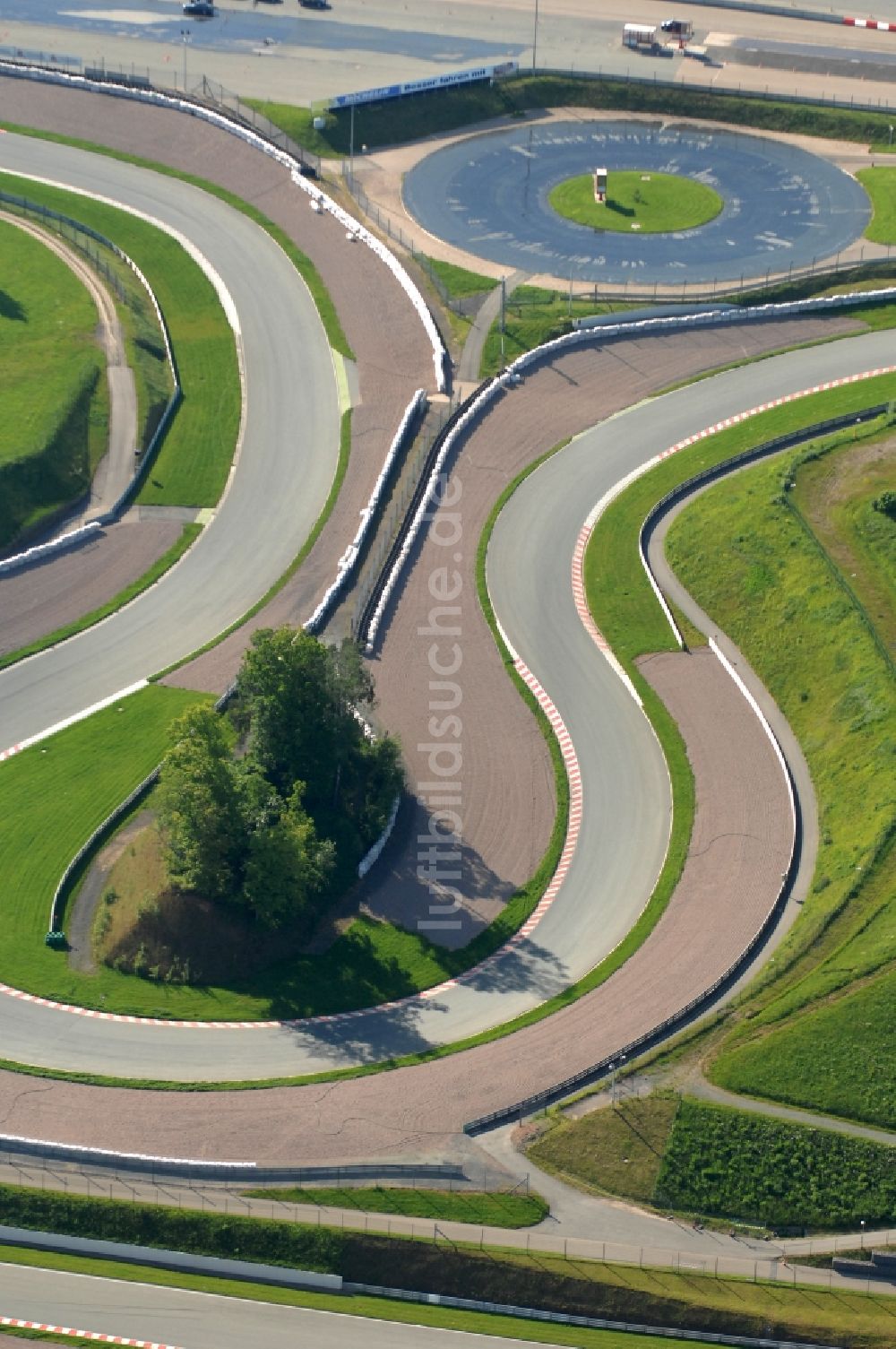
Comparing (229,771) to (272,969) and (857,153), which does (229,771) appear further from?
(857,153)

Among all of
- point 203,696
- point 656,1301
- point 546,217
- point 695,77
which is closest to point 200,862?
point 203,696

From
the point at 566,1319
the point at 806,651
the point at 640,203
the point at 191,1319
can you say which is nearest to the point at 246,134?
the point at 640,203

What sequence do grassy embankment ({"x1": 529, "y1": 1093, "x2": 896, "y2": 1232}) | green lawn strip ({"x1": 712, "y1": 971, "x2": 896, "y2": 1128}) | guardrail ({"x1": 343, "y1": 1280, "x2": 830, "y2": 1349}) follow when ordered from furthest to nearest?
1. green lawn strip ({"x1": 712, "y1": 971, "x2": 896, "y2": 1128})
2. grassy embankment ({"x1": 529, "y1": 1093, "x2": 896, "y2": 1232})
3. guardrail ({"x1": 343, "y1": 1280, "x2": 830, "y2": 1349})

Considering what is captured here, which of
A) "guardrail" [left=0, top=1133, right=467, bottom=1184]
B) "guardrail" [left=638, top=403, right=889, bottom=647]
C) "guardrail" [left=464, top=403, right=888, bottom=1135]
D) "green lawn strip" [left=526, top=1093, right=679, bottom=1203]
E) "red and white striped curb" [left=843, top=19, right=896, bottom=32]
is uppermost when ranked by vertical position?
"red and white striped curb" [left=843, top=19, right=896, bottom=32]

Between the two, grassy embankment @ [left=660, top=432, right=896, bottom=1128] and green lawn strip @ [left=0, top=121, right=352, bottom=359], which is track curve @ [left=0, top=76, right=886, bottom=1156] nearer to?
grassy embankment @ [left=660, top=432, right=896, bottom=1128]

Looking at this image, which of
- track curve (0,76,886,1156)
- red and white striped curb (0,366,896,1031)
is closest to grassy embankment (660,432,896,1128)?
red and white striped curb (0,366,896,1031)

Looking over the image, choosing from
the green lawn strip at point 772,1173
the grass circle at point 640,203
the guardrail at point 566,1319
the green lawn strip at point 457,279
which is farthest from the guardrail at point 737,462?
the guardrail at point 566,1319
